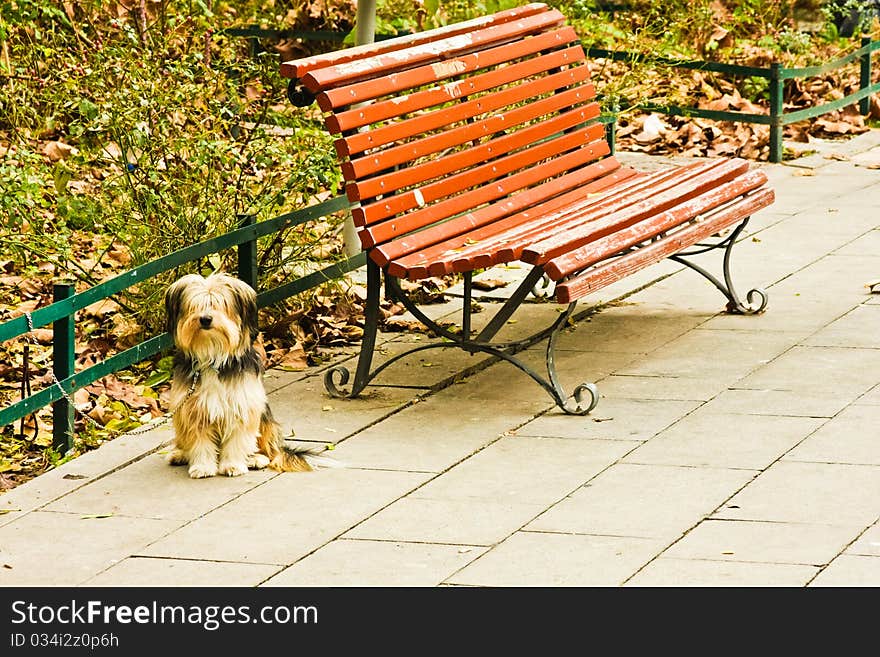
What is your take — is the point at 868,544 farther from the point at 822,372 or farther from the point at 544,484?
the point at 822,372

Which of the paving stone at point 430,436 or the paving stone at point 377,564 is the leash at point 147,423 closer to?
the paving stone at point 430,436

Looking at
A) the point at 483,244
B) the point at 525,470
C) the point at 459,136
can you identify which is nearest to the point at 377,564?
the point at 525,470

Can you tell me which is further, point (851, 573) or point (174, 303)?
point (174, 303)

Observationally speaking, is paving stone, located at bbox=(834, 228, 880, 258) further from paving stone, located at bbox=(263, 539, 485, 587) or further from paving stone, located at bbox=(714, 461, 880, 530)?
paving stone, located at bbox=(263, 539, 485, 587)

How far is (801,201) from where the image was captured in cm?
1042

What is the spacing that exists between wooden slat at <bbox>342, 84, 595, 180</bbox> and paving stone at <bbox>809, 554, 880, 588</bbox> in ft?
8.83

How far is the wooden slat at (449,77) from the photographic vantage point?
654cm

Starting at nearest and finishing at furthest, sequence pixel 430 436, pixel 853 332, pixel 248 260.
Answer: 1. pixel 430 436
2. pixel 248 260
3. pixel 853 332

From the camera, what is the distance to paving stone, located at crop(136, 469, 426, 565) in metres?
5.04

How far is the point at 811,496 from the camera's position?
17.5ft

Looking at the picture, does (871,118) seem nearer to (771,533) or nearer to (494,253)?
(494,253)

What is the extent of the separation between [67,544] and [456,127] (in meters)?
3.19

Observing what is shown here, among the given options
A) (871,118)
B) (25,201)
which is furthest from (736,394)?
(871,118)

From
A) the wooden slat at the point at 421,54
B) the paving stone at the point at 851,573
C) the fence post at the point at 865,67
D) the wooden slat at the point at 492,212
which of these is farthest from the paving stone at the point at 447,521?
the fence post at the point at 865,67
